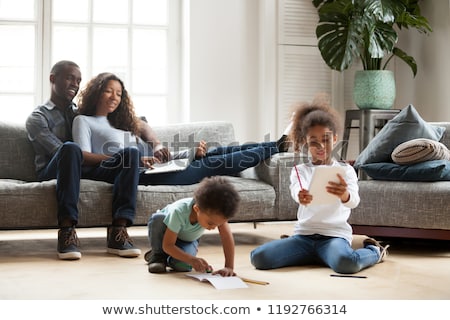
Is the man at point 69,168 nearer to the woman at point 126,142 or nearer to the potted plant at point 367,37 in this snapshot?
the woman at point 126,142

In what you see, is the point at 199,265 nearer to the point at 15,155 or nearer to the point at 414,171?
the point at 414,171

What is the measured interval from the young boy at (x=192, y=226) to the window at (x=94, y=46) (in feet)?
7.55

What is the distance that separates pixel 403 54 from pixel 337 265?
263 centimetres

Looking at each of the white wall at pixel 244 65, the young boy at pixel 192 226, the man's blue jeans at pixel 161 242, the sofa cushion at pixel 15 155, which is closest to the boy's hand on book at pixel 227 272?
the young boy at pixel 192 226

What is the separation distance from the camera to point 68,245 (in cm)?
306

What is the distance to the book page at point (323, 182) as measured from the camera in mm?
2557

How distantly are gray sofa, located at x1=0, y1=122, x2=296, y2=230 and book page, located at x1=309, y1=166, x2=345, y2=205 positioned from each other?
2.91 ft

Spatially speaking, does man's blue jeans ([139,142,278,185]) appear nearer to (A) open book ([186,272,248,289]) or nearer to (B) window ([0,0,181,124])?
(A) open book ([186,272,248,289])

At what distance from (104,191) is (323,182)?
45.3 inches

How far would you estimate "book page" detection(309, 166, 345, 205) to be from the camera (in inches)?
101

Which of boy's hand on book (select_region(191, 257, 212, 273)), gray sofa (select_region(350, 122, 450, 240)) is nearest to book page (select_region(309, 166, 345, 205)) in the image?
boy's hand on book (select_region(191, 257, 212, 273))

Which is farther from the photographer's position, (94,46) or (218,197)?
(94,46)

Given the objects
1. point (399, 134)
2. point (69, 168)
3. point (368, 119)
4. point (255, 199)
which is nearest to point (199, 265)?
point (69, 168)
